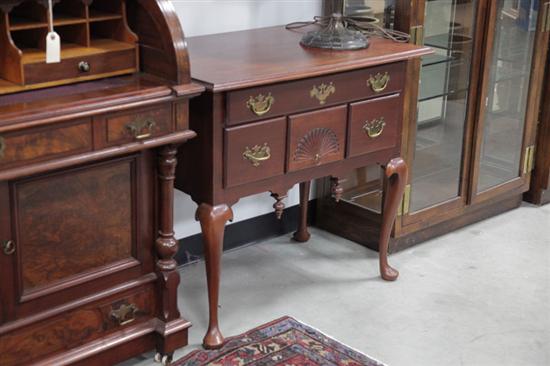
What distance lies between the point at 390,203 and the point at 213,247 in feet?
2.75

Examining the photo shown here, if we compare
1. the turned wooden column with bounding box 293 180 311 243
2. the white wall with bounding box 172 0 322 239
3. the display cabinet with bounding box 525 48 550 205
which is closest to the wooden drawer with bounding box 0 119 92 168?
the white wall with bounding box 172 0 322 239

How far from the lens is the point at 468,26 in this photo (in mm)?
3682

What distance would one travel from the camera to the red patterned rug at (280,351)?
112 inches

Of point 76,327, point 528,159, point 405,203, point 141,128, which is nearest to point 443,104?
point 405,203

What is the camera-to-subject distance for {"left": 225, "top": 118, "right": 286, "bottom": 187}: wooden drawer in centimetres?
272

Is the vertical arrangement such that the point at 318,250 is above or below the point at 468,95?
below

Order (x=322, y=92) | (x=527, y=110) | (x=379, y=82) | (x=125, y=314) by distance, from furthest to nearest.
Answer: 1. (x=527, y=110)
2. (x=379, y=82)
3. (x=322, y=92)
4. (x=125, y=314)

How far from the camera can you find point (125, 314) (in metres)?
2.67

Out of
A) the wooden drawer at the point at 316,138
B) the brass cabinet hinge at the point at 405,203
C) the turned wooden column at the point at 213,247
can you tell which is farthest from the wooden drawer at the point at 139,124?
the brass cabinet hinge at the point at 405,203

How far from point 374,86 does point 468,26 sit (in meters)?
0.85

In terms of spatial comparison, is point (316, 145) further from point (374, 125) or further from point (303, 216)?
point (303, 216)

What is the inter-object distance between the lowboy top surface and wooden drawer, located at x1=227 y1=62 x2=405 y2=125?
0.05 metres

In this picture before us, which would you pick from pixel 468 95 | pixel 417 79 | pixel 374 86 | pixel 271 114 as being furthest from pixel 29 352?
pixel 468 95

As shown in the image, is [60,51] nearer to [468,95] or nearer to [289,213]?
[289,213]
